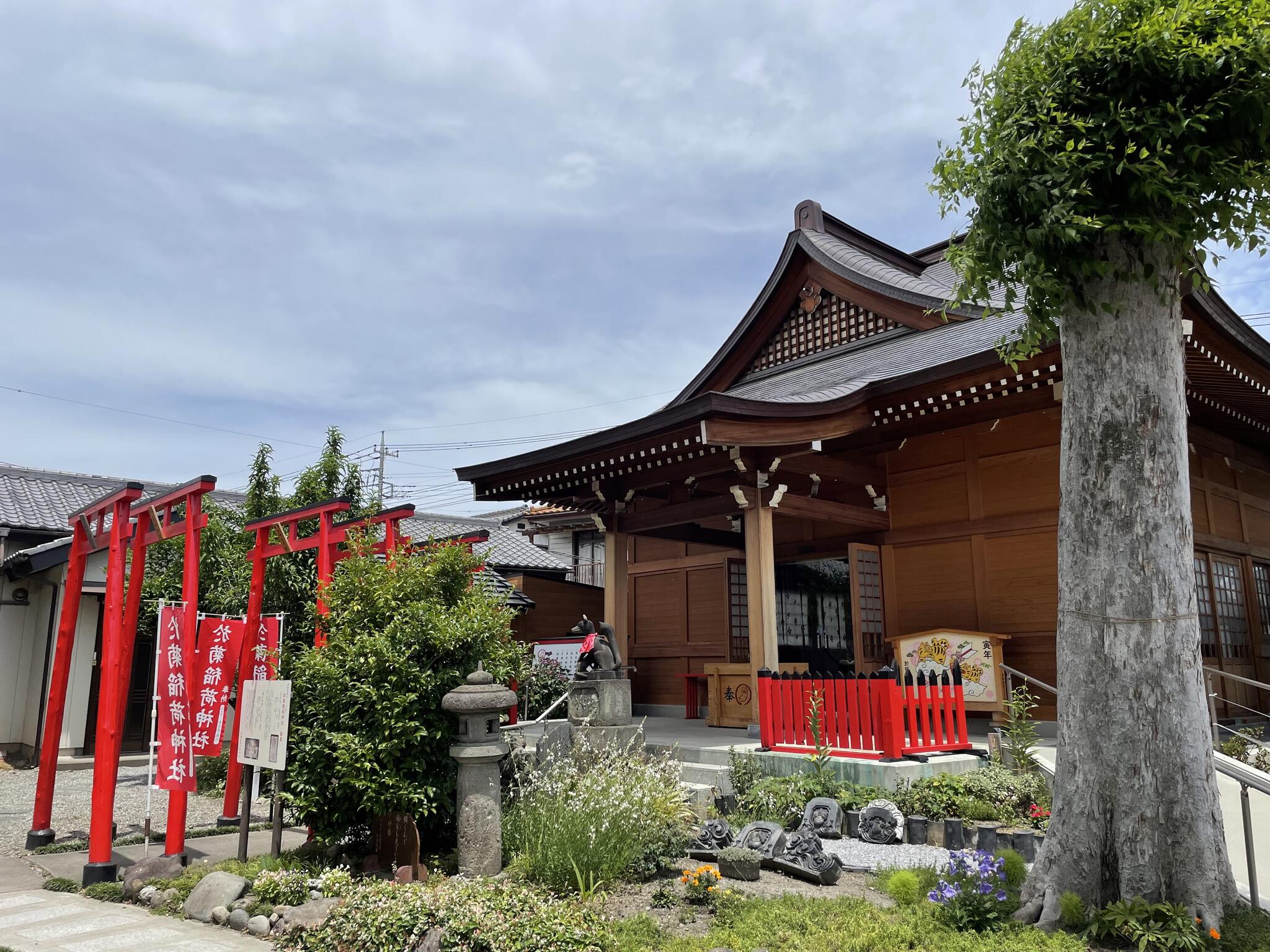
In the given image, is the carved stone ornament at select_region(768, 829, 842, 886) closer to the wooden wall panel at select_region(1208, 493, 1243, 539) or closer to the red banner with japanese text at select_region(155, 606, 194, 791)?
the red banner with japanese text at select_region(155, 606, 194, 791)

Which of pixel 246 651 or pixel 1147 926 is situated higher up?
pixel 246 651

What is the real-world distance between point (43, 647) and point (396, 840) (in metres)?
11.0

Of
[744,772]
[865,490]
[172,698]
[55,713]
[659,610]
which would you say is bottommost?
[744,772]

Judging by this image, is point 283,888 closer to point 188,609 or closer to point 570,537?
point 188,609

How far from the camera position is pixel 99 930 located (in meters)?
5.25

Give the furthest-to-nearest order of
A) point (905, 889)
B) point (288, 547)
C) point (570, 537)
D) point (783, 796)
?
point (570, 537)
point (288, 547)
point (783, 796)
point (905, 889)

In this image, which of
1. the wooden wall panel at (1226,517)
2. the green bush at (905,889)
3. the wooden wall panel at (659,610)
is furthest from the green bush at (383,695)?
the wooden wall panel at (1226,517)

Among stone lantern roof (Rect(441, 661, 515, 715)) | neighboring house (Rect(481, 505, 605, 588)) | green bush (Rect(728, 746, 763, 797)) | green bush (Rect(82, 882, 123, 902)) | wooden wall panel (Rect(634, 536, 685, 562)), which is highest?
neighboring house (Rect(481, 505, 605, 588))

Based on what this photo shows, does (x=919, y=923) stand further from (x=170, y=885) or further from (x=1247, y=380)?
(x=1247, y=380)

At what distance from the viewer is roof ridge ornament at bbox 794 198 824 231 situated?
47.5ft

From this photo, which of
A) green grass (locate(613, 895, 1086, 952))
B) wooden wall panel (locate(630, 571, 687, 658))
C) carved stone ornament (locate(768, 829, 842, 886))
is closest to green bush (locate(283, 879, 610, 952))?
green grass (locate(613, 895, 1086, 952))

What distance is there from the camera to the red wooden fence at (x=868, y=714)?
7.63 meters

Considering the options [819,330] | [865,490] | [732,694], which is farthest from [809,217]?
[732,694]

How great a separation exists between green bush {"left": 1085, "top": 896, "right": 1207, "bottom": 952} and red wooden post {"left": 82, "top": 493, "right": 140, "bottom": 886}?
6346mm
